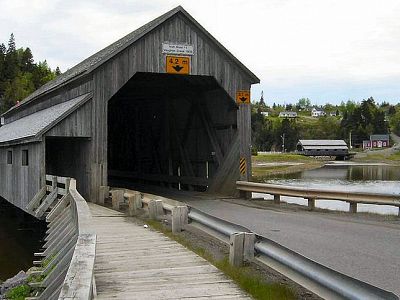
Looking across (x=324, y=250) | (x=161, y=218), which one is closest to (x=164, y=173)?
(x=161, y=218)

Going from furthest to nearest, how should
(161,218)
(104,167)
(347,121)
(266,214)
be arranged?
(347,121)
(104,167)
(266,214)
(161,218)

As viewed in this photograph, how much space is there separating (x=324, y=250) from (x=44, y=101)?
18614mm

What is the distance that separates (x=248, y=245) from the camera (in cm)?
640

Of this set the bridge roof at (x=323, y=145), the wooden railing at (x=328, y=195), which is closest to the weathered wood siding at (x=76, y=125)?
the wooden railing at (x=328, y=195)

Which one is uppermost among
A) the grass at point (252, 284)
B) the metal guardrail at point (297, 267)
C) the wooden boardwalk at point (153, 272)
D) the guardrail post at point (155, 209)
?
the metal guardrail at point (297, 267)

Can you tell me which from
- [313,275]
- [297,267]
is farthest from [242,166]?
[313,275]

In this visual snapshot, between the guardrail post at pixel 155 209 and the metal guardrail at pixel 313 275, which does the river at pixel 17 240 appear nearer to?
the guardrail post at pixel 155 209

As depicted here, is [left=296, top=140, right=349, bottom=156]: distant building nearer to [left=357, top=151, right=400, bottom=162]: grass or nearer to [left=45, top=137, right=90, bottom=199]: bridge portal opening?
[left=357, top=151, right=400, bottom=162]: grass

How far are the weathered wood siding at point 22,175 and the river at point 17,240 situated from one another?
139cm

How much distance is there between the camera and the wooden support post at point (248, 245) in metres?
6.36

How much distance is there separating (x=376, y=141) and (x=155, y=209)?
13090cm

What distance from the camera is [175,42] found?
55.7ft

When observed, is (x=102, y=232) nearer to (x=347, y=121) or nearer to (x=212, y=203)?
(x=212, y=203)

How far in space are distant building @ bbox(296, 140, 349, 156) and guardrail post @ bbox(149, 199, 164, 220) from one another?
10599 centimetres
